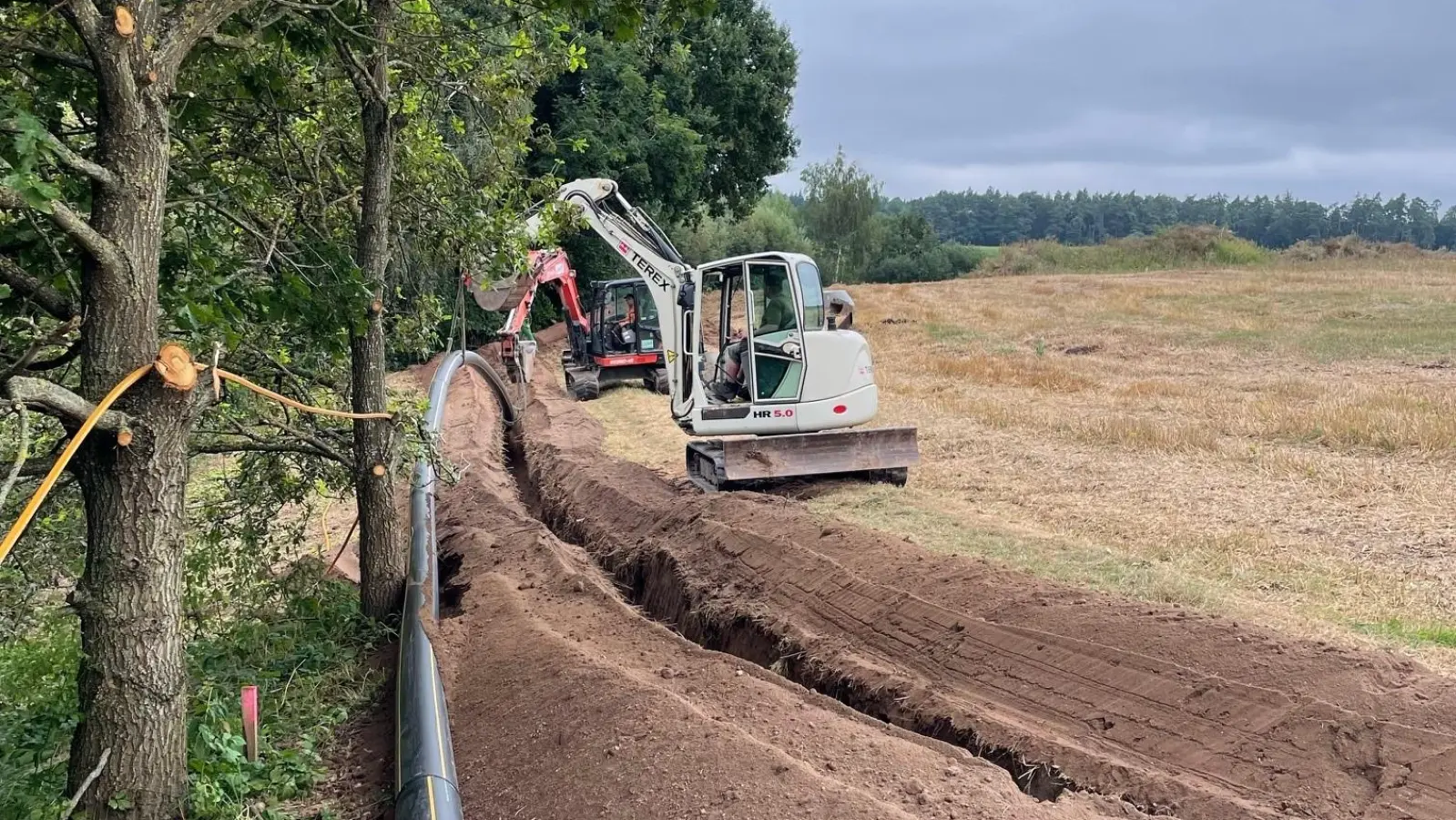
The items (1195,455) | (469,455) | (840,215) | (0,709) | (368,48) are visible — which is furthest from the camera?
(840,215)

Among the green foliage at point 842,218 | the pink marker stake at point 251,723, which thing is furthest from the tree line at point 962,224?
the pink marker stake at point 251,723

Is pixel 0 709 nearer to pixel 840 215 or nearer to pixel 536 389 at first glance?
pixel 536 389

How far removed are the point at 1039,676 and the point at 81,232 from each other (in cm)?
558

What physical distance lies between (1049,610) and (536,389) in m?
15.5

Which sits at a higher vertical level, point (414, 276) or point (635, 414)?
point (414, 276)

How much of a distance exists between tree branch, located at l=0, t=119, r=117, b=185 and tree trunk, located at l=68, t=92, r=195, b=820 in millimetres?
Answer: 56

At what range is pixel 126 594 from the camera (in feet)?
13.2

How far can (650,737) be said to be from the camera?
216 inches

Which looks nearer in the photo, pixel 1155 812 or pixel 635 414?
pixel 1155 812

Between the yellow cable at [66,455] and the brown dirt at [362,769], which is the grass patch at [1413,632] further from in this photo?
the yellow cable at [66,455]

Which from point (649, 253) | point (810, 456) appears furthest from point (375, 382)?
point (649, 253)

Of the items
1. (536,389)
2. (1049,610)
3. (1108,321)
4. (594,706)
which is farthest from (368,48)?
(1108,321)

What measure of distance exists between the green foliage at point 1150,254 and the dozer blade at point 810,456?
4312cm

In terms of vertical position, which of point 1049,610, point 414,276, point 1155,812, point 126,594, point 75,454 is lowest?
point 1155,812
